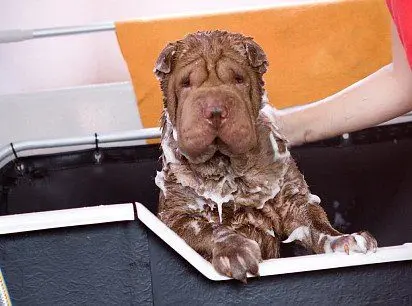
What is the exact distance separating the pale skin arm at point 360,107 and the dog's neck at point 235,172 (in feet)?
1.06

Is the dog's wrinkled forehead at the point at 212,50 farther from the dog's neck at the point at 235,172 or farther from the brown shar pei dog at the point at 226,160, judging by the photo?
the dog's neck at the point at 235,172

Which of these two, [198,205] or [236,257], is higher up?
[198,205]

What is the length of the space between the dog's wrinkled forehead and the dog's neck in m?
0.17

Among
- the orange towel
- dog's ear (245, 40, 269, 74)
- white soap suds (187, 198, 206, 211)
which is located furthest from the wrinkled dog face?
the orange towel

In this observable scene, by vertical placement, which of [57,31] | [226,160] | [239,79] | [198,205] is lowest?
[198,205]

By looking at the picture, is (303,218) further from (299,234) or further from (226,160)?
(226,160)

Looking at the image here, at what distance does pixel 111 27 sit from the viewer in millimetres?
2596

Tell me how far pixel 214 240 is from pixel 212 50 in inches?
19.5

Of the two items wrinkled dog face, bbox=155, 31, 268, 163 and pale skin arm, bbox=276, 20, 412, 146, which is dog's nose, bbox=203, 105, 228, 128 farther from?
pale skin arm, bbox=276, 20, 412, 146

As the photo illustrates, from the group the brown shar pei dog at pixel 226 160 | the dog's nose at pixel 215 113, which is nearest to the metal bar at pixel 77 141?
the brown shar pei dog at pixel 226 160

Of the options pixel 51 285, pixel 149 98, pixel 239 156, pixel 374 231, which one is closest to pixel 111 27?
pixel 149 98

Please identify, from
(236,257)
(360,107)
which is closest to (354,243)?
(236,257)

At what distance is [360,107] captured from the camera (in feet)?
7.55

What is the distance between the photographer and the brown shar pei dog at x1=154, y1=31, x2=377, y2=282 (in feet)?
5.40
